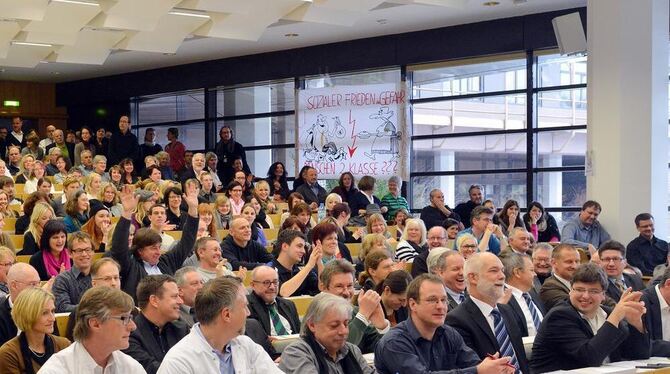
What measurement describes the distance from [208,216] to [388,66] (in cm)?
687

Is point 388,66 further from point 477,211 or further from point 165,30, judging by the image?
point 477,211

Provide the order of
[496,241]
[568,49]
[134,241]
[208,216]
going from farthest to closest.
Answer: [568,49], [496,241], [208,216], [134,241]

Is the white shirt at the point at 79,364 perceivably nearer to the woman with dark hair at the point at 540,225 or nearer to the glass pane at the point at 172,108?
the woman with dark hair at the point at 540,225

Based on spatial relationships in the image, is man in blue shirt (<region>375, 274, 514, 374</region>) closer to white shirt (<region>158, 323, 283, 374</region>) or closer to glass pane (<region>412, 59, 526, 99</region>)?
white shirt (<region>158, 323, 283, 374</region>)

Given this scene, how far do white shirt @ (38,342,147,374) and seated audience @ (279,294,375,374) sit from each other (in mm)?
752

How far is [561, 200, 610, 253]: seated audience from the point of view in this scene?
1146cm

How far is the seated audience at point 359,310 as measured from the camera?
217 inches

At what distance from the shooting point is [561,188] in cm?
1427

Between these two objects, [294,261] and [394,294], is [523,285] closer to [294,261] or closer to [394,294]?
[394,294]

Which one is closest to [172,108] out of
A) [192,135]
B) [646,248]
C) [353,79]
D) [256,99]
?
[192,135]

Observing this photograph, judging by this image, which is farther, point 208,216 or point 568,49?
point 568,49

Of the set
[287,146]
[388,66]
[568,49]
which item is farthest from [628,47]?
[287,146]

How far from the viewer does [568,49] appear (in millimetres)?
12523

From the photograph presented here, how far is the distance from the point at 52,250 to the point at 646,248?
243 inches
